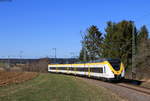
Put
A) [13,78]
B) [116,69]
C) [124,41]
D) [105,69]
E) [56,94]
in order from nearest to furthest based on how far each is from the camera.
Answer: [56,94]
[116,69]
[105,69]
[13,78]
[124,41]

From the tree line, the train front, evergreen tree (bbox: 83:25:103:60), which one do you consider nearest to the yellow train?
the train front

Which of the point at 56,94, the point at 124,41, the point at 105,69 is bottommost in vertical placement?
the point at 56,94

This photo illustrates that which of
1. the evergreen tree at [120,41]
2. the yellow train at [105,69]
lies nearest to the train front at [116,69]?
the yellow train at [105,69]

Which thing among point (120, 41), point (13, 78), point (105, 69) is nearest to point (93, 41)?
point (120, 41)

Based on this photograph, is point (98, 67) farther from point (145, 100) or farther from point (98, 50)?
point (98, 50)

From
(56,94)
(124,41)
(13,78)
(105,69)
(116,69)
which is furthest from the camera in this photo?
(124,41)

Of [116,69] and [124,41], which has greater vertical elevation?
[124,41]

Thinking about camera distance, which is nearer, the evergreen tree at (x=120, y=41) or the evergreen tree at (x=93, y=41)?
the evergreen tree at (x=120, y=41)

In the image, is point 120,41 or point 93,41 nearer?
point 120,41

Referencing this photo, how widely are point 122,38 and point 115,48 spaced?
7.95 feet

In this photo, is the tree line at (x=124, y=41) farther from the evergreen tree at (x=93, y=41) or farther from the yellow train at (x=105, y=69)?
the evergreen tree at (x=93, y=41)

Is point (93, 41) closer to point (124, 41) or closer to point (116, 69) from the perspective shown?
point (124, 41)

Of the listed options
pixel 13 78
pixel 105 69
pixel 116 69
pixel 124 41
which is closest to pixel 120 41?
pixel 124 41

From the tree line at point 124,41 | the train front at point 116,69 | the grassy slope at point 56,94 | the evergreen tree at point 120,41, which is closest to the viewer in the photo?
the grassy slope at point 56,94
